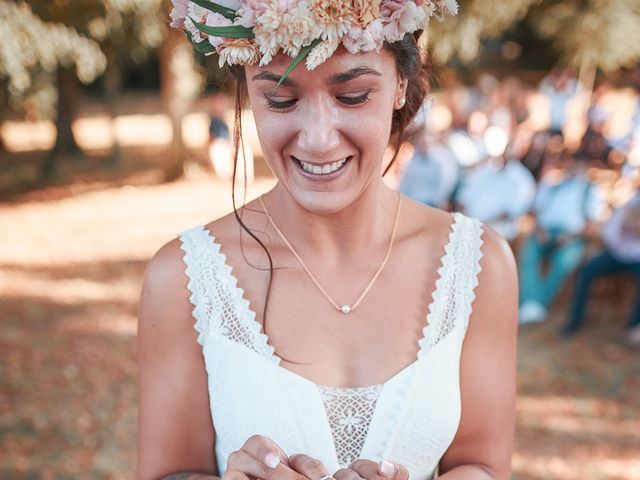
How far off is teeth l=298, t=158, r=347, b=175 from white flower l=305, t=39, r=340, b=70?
0.22m

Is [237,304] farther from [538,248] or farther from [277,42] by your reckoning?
[538,248]

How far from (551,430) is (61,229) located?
7176 millimetres

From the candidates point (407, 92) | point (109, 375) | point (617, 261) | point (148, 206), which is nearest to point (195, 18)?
point (407, 92)

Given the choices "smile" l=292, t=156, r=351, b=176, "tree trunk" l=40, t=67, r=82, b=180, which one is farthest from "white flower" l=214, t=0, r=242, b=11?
"tree trunk" l=40, t=67, r=82, b=180

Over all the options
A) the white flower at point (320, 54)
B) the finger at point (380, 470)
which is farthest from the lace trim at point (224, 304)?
the white flower at point (320, 54)

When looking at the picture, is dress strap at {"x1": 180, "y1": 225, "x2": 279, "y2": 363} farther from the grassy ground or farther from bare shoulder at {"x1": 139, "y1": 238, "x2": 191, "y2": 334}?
the grassy ground

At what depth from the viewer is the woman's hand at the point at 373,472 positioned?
148 cm

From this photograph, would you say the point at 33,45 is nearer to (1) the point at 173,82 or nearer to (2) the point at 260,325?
(1) the point at 173,82

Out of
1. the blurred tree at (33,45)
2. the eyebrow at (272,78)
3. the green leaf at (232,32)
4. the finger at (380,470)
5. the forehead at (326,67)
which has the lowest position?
the finger at (380,470)

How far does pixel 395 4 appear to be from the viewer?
62.5 inches

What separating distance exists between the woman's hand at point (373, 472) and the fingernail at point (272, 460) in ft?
0.47

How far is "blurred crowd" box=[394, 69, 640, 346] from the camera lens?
6.60 meters

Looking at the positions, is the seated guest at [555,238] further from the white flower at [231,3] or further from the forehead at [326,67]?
the white flower at [231,3]

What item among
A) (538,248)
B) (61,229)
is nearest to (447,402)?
(538,248)
